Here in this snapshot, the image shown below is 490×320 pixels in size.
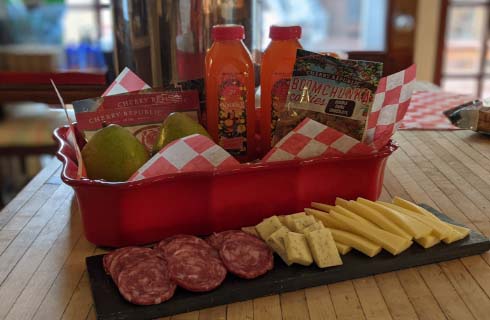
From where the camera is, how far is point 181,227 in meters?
0.74

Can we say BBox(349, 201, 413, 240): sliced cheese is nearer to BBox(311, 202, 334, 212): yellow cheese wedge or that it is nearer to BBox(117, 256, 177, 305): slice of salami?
BBox(311, 202, 334, 212): yellow cheese wedge

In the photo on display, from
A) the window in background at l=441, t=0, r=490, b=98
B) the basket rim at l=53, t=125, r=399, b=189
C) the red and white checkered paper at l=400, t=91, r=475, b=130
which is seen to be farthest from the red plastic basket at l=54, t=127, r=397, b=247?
the window in background at l=441, t=0, r=490, b=98

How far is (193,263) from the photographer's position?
0.64 meters

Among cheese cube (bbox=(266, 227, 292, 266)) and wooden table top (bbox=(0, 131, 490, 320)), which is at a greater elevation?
cheese cube (bbox=(266, 227, 292, 266))

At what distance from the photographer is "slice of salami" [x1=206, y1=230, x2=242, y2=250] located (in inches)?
27.2

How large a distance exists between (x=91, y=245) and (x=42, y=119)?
2.37 metres

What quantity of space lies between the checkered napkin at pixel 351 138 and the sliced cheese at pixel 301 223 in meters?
0.11

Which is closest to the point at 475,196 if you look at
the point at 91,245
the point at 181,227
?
the point at 181,227

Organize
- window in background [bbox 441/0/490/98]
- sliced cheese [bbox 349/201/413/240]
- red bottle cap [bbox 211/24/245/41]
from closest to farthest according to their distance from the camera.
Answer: sliced cheese [bbox 349/201/413/240], red bottle cap [bbox 211/24/245/41], window in background [bbox 441/0/490/98]

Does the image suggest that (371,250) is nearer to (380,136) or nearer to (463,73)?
(380,136)

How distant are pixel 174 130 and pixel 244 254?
232 millimetres

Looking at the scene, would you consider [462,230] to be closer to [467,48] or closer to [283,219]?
[283,219]

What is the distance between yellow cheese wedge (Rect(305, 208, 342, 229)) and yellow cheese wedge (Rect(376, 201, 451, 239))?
0.09 meters

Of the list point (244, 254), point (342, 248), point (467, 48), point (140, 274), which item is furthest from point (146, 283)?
point (467, 48)
